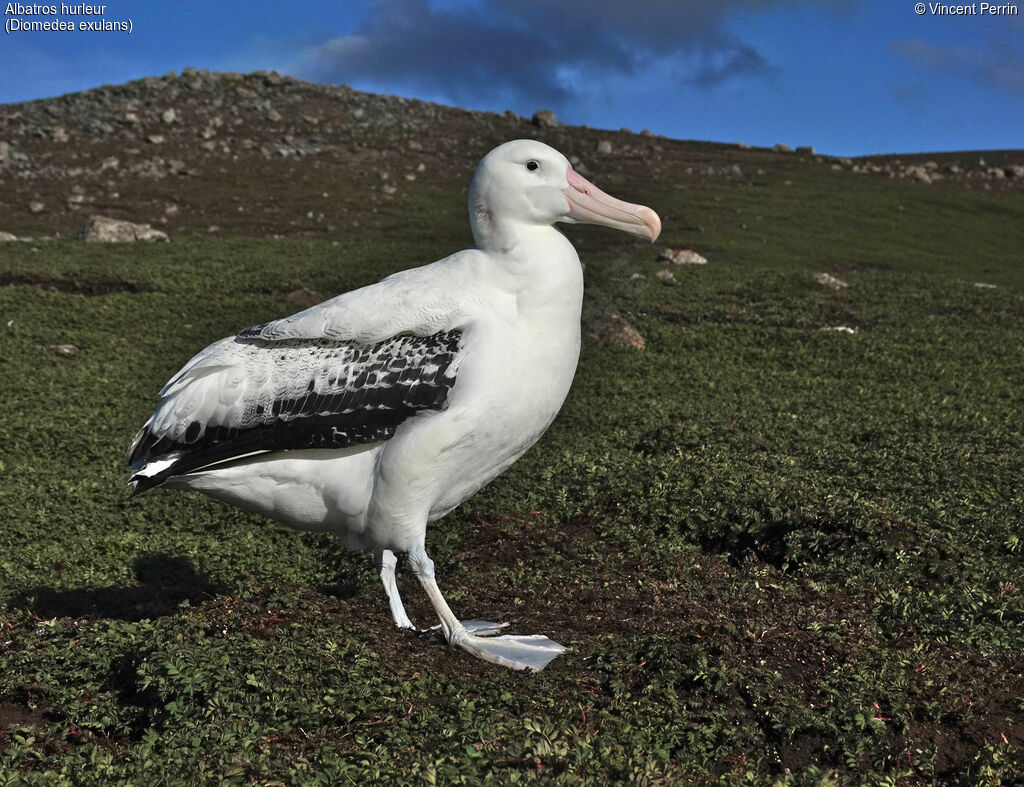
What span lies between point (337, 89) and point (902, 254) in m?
32.8

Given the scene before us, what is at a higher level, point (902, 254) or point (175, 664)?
point (902, 254)

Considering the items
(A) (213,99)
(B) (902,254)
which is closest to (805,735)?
(B) (902,254)

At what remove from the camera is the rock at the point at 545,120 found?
5403 centimetres

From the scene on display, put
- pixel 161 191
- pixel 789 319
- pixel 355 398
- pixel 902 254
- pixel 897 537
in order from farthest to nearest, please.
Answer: pixel 161 191, pixel 902 254, pixel 789 319, pixel 897 537, pixel 355 398

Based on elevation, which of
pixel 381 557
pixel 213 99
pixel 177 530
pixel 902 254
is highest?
pixel 213 99

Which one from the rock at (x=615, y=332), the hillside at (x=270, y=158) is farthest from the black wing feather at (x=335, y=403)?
the hillside at (x=270, y=158)

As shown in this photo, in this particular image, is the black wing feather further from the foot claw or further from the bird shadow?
the bird shadow

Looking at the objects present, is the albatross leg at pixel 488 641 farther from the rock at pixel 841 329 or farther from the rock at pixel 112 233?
the rock at pixel 112 233

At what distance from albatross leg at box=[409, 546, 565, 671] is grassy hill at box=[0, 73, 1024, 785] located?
116mm

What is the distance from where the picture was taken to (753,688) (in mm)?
4551

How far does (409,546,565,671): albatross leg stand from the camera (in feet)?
16.3

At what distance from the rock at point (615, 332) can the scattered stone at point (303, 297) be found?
4.73 meters

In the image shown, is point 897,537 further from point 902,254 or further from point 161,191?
point 161,191

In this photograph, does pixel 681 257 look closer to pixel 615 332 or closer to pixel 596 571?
pixel 615 332
